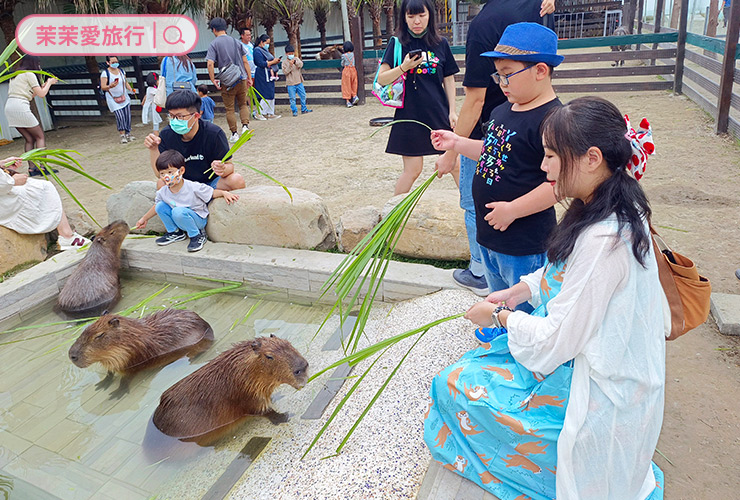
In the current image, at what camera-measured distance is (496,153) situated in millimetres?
2225

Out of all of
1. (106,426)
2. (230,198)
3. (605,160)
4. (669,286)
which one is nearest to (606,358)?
(669,286)

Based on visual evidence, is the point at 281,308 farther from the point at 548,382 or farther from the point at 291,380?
the point at 548,382

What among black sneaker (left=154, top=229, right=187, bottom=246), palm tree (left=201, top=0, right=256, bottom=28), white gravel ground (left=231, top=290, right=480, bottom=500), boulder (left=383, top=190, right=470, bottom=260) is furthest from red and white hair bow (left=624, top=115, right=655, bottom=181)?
palm tree (left=201, top=0, right=256, bottom=28)

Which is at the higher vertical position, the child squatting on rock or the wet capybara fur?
the child squatting on rock

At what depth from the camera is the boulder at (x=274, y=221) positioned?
4.09 metres

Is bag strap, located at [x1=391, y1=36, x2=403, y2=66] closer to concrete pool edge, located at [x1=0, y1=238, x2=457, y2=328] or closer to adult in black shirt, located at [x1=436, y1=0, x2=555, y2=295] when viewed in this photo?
adult in black shirt, located at [x1=436, y1=0, x2=555, y2=295]

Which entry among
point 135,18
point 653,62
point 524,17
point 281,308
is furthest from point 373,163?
point 653,62

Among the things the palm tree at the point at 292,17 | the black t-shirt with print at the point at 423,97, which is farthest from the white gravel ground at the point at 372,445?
the palm tree at the point at 292,17

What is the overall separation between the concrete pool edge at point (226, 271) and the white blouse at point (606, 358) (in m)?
1.81

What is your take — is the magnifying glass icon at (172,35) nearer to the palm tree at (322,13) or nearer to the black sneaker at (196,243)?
the black sneaker at (196,243)

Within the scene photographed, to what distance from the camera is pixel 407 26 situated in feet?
12.1

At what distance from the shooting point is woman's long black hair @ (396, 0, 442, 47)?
3600 millimetres

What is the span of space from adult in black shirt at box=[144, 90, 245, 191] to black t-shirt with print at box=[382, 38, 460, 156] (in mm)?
1465

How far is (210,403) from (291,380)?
1.33 feet
